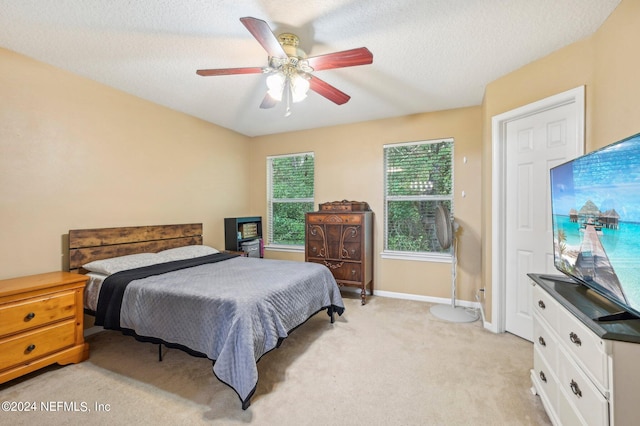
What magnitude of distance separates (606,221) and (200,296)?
2.37 metres

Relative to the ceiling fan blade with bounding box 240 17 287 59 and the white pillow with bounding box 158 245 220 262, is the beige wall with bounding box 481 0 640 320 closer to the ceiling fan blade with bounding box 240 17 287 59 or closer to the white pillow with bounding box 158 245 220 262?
the ceiling fan blade with bounding box 240 17 287 59

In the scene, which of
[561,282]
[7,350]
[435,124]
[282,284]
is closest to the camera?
[561,282]

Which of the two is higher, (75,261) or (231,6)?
(231,6)

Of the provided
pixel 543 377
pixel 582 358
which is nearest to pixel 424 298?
pixel 543 377

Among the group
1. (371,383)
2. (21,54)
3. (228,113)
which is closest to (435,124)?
(228,113)

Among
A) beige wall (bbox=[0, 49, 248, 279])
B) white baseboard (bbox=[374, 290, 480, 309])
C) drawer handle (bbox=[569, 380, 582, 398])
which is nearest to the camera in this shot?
drawer handle (bbox=[569, 380, 582, 398])

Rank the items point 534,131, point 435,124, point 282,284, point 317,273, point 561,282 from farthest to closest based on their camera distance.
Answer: point 435,124 < point 317,273 < point 534,131 < point 282,284 < point 561,282

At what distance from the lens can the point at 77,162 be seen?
2.78 metres

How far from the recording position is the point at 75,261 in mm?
2682

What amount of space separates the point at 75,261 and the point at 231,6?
269cm

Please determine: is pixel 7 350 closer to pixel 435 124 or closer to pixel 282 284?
pixel 282 284

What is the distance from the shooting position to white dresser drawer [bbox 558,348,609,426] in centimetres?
110

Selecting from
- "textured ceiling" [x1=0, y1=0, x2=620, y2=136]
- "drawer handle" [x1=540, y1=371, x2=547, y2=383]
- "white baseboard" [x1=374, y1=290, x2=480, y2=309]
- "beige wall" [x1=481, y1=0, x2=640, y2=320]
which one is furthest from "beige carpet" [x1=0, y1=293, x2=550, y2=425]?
"textured ceiling" [x1=0, y1=0, x2=620, y2=136]

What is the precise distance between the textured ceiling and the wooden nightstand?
6.29 feet
